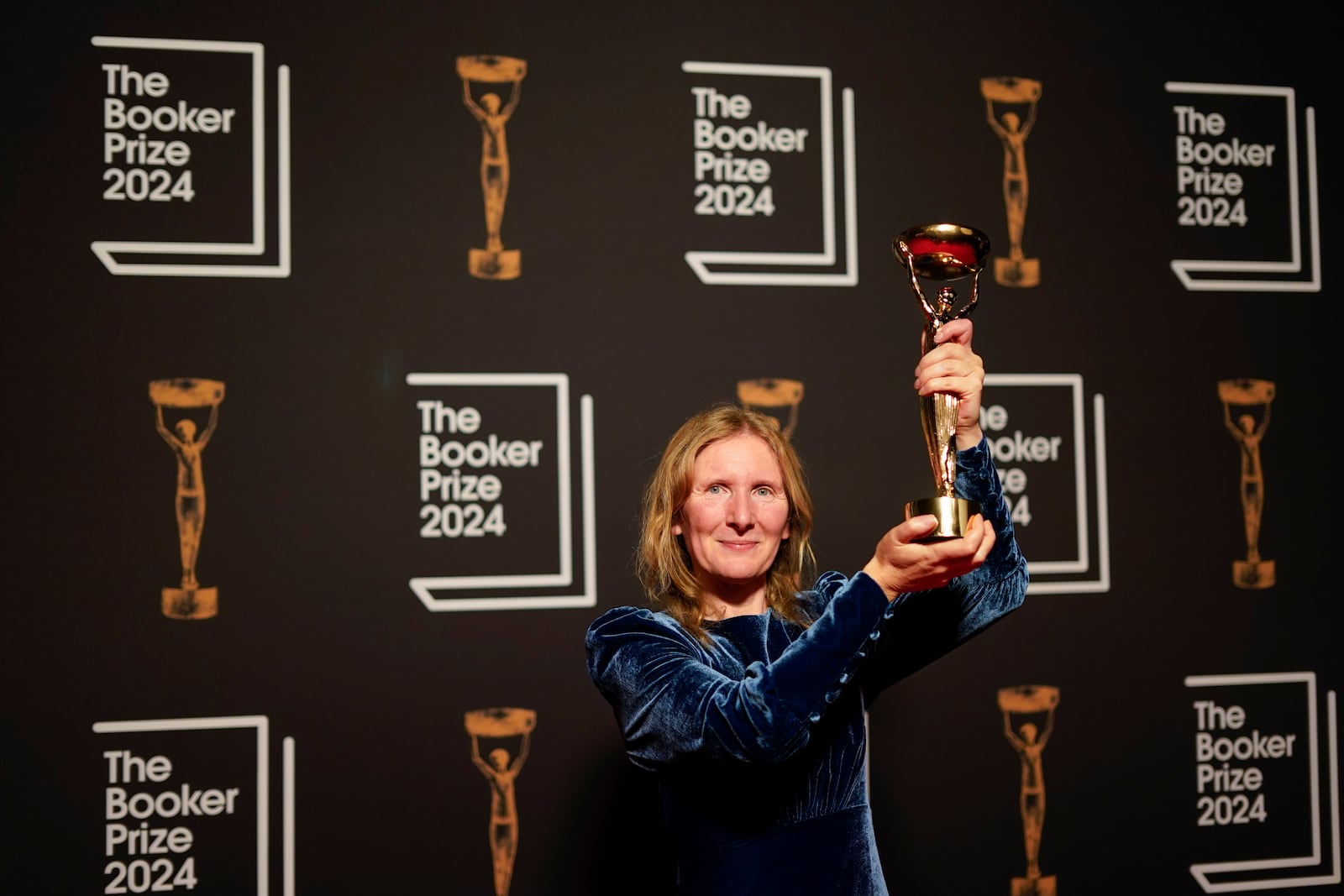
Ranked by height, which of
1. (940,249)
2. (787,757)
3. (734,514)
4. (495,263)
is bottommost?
(787,757)

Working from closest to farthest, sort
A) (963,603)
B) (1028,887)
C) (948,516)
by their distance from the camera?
(948,516)
(963,603)
(1028,887)

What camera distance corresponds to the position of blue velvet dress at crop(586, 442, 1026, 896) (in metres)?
1.29

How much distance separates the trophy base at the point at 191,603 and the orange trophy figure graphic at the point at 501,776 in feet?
1.61

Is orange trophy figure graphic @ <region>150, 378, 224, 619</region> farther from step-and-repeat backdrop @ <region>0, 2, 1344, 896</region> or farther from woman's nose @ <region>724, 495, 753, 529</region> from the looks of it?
woman's nose @ <region>724, 495, 753, 529</region>

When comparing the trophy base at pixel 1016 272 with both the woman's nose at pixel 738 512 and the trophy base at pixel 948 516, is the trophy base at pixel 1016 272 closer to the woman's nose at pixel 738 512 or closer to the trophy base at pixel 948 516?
the woman's nose at pixel 738 512

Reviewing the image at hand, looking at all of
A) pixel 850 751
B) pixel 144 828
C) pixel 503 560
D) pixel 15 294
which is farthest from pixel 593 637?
pixel 15 294

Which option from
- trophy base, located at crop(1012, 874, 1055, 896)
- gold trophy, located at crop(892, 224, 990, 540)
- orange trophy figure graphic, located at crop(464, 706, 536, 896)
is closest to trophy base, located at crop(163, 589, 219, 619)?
orange trophy figure graphic, located at crop(464, 706, 536, 896)

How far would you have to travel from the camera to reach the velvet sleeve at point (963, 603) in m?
1.36

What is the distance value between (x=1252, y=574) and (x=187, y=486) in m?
2.10

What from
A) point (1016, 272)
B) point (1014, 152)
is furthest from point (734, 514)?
point (1014, 152)

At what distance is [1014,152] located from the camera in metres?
2.41

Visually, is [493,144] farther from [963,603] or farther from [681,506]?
[963,603]

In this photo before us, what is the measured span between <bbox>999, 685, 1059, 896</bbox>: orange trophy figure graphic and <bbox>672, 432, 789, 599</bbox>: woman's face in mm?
1065

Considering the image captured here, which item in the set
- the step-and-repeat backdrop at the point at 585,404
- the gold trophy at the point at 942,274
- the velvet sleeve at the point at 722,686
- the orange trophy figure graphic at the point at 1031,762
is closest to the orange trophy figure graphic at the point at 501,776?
the step-and-repeat backdrop at the point at 585,404
